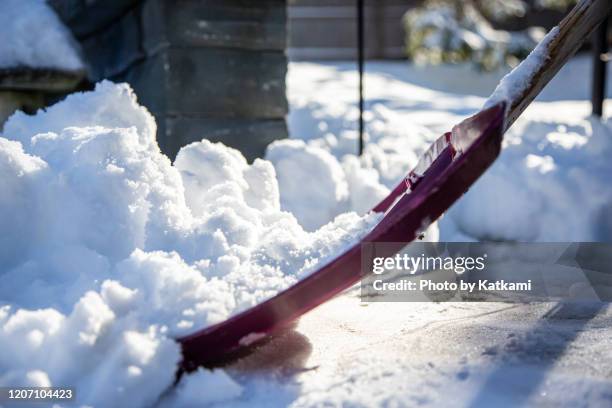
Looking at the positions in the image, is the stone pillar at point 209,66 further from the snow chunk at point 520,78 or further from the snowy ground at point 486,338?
the snow chunk at point 520,78

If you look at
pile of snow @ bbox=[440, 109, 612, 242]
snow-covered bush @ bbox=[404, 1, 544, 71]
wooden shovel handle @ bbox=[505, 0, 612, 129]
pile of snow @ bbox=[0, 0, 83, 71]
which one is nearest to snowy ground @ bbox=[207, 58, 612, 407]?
pile of snow @ bbox=[440, 109, 612, 242]

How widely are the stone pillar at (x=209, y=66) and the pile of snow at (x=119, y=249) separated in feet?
2.44

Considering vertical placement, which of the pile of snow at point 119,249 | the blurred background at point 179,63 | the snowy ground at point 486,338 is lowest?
the snowy ground at point 486,338

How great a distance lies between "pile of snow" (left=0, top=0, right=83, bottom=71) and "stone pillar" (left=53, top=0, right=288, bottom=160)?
9.5 inches

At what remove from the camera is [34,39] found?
7.80ft

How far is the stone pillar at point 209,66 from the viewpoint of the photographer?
2.43 m

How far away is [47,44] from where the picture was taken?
2400mm

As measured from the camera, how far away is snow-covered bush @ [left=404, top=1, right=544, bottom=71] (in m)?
8.38

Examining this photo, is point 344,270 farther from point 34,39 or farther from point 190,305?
point 34,39

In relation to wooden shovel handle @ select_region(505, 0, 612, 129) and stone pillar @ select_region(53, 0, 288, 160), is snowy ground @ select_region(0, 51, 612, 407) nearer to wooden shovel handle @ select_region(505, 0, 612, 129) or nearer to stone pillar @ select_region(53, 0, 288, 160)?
wooden shovel handle @ select_region(505, 0, 612, 129)

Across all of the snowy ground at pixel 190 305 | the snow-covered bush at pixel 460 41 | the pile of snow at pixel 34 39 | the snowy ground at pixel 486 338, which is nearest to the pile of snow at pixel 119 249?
the snowy ground at pixel 190 305

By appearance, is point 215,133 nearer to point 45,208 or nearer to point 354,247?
point 45,208

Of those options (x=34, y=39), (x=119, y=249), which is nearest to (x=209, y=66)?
(x=34, y=39)

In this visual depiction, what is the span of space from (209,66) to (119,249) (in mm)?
1340
